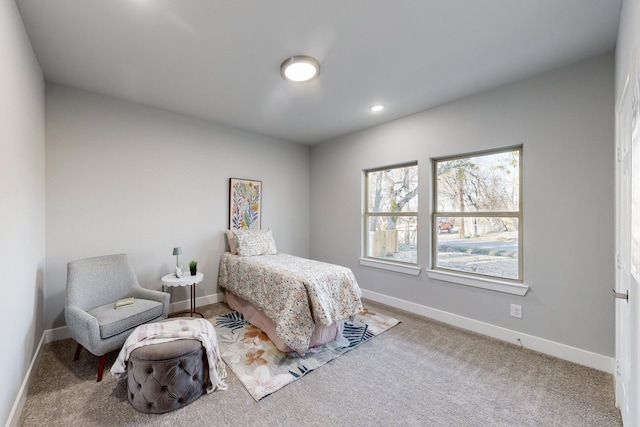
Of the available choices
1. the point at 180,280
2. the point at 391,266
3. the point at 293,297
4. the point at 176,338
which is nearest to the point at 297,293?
the point at 293,297

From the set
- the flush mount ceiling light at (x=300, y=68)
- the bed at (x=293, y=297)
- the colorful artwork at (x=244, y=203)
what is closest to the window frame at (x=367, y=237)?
the bed at (x=293, y=297)

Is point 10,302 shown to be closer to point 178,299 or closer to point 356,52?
point 178,299

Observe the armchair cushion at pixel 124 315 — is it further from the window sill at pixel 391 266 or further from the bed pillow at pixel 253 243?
the window sill at pixel 391 266

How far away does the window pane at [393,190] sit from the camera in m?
3.66

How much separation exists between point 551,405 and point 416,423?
100 cm

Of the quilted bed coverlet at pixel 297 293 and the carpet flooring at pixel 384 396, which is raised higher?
the quilted bed coverlet at pixel 297 293

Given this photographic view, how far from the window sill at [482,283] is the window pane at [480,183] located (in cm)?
77

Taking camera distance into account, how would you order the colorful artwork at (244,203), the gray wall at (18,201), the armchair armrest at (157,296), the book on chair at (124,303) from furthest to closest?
the colorful artwork at (244,203) → the armchair armrest at (157,296) → the book on chair at (124,303) → the gray wall at (18,201)

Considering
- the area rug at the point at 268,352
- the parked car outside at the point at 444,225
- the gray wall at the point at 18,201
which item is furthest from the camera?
the parked car outside at the point at 444,225

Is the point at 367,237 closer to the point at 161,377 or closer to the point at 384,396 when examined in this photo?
the point at 384,396

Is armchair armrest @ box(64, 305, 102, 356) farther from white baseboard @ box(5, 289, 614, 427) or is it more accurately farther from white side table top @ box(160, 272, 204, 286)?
white side table top @ box(160, 272, 204, 286)

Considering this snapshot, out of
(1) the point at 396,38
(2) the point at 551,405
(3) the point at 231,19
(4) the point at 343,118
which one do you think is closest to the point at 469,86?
(1) the point at 396,38

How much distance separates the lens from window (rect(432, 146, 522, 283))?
277cm

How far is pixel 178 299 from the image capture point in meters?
3.55
